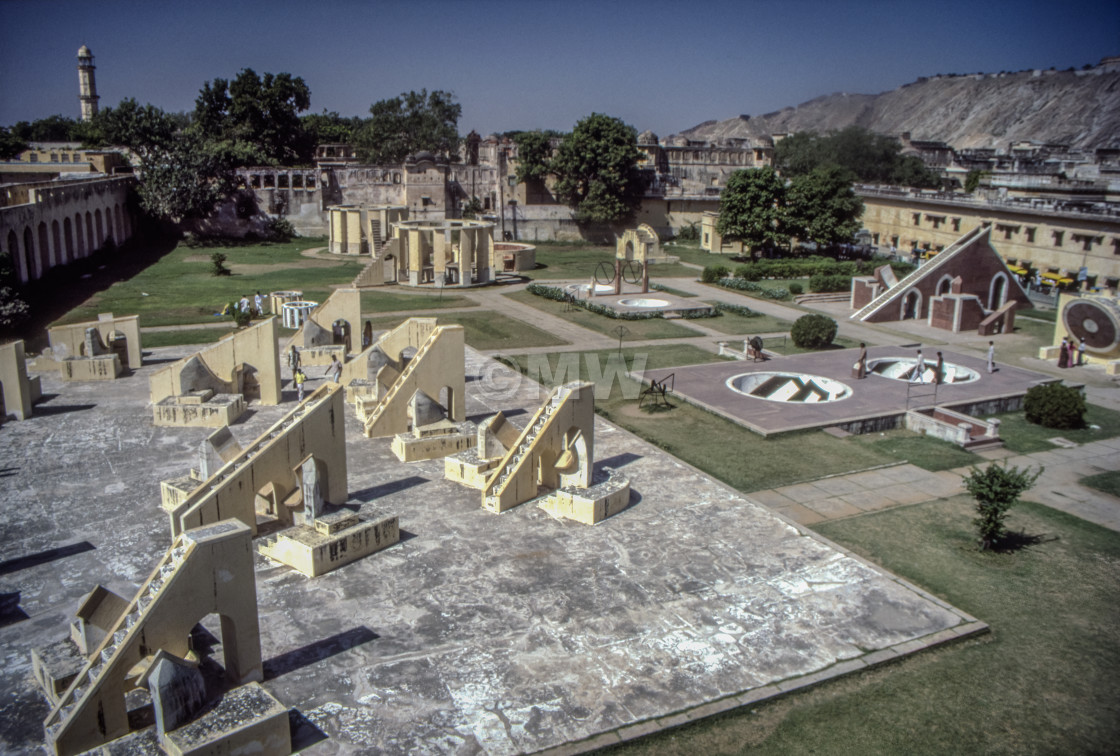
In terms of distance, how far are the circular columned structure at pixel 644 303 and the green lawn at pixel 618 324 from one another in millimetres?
2038

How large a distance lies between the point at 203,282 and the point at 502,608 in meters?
36.6

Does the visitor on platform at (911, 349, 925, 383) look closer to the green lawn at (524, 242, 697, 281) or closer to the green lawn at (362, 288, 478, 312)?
the green lawn at (362, 288, 478, 312)

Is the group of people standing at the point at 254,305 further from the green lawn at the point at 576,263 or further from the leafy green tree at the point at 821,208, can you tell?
the leafy green tree at the point at 821,208

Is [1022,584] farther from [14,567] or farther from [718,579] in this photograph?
[14,567]

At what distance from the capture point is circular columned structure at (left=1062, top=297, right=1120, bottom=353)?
30422mm

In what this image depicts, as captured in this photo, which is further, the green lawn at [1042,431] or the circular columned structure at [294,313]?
the circular columned structure at [294,313]

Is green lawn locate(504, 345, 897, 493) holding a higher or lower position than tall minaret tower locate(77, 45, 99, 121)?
lower

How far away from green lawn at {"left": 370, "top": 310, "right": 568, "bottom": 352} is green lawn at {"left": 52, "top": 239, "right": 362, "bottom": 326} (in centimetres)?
741

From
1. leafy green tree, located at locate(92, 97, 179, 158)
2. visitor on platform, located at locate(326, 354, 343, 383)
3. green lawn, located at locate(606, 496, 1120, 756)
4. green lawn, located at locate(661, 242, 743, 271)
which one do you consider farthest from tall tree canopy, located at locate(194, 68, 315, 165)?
green lawn, located at locate(606, 496, 1120, 756)

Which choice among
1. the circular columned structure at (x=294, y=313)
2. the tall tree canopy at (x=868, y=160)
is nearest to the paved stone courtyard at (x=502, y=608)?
the circular columned structure at (x=294, y=313)

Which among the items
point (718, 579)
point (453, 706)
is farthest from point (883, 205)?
point (453, 706)

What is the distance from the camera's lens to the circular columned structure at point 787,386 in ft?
87.6

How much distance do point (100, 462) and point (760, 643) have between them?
578 inches

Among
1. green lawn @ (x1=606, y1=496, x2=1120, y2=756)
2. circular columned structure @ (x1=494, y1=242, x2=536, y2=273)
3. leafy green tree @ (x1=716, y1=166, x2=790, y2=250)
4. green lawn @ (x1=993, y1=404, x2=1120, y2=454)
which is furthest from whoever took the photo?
leafy green tree @ (x1=716, y1=166, x2=790, y2=250)
